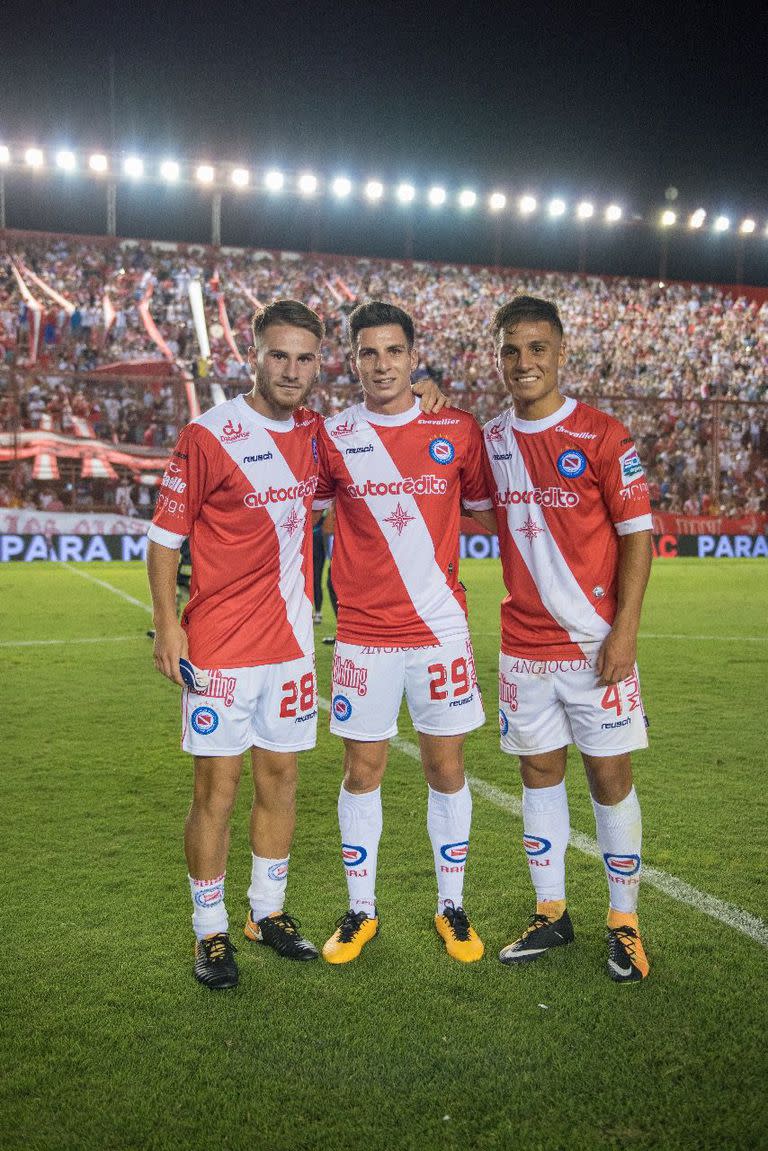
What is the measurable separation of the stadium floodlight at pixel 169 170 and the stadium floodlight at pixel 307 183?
14.9ft

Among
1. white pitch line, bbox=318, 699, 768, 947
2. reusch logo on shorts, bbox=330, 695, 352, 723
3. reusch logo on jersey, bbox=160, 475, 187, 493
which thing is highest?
reusch logo on jersey, bbox=160, 475, 187, 493

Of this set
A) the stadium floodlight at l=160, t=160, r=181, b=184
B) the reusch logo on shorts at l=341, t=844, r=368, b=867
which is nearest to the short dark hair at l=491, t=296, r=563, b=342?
the reusch logo on shorts at l=341, t=844, r=368, b=867

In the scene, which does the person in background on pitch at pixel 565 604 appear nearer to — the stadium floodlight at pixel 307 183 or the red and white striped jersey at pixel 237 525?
the red and white striped jersey at pixel 237 525

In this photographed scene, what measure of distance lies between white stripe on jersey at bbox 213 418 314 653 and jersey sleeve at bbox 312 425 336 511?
164 mm

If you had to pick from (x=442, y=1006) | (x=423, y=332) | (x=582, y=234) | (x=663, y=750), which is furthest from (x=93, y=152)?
(x=442, y=1006)

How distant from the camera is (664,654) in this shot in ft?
30.9

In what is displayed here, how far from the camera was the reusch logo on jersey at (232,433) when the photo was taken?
3.30 metres

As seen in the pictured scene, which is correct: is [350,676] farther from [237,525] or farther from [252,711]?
[237,525]

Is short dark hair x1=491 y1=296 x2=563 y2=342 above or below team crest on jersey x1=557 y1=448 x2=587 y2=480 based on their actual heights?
above

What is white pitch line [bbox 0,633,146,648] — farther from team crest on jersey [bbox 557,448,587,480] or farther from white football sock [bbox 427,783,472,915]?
team crest on jersey [bbox 557,448,587,480]

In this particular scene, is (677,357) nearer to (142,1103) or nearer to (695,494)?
(695,494)

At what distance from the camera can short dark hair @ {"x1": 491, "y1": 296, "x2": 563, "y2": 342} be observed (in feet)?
11.1

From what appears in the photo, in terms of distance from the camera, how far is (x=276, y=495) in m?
3.35

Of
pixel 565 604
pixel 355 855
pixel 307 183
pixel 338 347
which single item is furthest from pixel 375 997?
pixel 307 183
